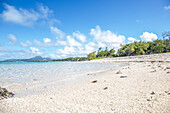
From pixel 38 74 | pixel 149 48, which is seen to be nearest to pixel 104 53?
pixel 149 48

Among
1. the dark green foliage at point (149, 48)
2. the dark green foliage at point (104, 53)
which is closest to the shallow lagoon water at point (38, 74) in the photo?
the dark green foliage at point (149, 48)

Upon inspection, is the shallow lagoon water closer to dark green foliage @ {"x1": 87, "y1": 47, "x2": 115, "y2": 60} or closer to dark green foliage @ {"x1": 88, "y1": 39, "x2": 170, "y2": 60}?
dark green foliage @ {"x1": 88, "y1": 39, "x2": 170, "y2": 60}

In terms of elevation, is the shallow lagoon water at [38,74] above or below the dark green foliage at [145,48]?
below

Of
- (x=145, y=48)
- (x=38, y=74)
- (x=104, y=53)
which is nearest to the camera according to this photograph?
(x=38, y=74)

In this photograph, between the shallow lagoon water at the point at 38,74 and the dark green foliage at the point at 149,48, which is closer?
the shallow lagoon water at the point at 38,74

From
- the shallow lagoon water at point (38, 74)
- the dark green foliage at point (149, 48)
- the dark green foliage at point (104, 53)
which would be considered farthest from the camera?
the dark green foliage at point (104, 53)

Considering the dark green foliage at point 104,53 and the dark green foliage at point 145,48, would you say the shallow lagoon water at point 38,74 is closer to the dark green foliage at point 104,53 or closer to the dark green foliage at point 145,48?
the dark green foliage at point 145,48

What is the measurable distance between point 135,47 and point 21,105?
4169 inches

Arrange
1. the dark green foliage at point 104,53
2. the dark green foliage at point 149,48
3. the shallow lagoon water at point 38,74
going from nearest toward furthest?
the shallow lagoon water at point 38,74
the dark green foliage at point 149,48
the dark green foliage at point 104,53

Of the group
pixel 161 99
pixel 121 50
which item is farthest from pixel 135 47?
pixel 161 99

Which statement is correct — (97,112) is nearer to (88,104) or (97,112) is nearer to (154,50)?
(88,104)

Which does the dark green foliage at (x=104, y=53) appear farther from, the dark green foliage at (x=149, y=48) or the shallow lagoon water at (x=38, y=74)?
the shallow lagoon water at (x=38, y=74)

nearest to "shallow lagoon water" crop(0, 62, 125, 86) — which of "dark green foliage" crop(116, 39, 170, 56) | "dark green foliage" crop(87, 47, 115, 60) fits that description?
"dark green foliage" crop(116, 39, 170, 56)

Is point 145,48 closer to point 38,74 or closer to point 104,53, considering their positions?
point 104,53
